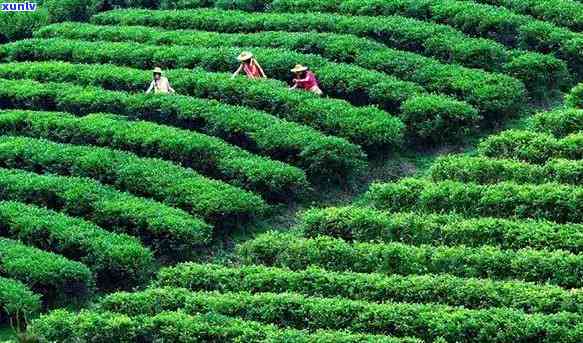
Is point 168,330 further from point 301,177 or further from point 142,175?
point 142,175

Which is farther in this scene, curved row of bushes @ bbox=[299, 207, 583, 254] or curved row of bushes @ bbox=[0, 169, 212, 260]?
curved row of bushes @ bbox=[0, 169, 212, 260]

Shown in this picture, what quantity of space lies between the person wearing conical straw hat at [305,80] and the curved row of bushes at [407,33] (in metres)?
2.46

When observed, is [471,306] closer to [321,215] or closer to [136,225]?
[321,215]

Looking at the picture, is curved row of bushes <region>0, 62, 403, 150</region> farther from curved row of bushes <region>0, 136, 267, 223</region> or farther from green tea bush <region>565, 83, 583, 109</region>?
green tea bush <region>565, 83, 583, 109</region>

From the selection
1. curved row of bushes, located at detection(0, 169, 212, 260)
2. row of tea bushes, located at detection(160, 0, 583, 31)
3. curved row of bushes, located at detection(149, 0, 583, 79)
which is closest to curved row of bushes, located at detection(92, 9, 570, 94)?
curved row of bushes, located at detection(149, 0, 583, 79)

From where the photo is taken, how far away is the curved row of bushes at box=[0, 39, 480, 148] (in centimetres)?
2419

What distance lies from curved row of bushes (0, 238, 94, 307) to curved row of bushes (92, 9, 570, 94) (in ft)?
30.4

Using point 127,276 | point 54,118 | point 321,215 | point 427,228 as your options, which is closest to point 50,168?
point 54,118

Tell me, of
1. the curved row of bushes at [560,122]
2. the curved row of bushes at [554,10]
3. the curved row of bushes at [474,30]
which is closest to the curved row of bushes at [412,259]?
the curved row of bushes at [560,122]

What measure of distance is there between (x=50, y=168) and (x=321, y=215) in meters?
6.02

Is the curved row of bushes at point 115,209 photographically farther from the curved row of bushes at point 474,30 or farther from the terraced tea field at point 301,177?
the curved row of bushes at point 474,30

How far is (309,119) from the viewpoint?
24.8 m

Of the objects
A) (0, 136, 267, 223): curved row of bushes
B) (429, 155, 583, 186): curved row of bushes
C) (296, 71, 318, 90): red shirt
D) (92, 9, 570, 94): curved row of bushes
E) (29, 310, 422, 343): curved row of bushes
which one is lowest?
(29, 310, 422, 343): curved row of bushes

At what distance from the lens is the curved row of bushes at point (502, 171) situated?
2086 cm
